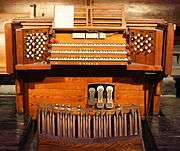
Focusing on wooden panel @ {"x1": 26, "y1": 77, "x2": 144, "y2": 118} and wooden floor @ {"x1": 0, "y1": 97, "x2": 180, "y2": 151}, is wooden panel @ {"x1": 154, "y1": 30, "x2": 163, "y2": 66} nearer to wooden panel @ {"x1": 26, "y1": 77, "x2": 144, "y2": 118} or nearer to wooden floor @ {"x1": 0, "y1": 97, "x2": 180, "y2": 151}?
wooden panel @ {"x1": 26, "y1": 77, "x2": 144, "y2": 118}

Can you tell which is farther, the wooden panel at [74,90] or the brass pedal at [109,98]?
the wooden panel at [74,90]

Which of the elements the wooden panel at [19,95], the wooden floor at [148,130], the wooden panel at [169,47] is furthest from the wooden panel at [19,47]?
the wooden panel at [169,47]

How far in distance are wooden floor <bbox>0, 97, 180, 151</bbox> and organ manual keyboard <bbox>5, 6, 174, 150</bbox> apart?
16 centimetres

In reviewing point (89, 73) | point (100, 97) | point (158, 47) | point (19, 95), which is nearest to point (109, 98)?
point (100, 97)

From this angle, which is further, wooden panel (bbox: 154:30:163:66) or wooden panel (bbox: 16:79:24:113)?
wooden panel (bbox: 16:79:24:113)

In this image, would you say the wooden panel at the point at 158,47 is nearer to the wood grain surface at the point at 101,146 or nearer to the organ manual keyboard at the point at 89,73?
the organ manual keyboard at the point at 89,73

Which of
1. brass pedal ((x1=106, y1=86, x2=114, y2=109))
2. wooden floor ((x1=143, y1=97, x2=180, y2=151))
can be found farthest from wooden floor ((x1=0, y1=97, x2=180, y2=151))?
brass pedal ((x1=106, y1=86, x2=114, y2=109))

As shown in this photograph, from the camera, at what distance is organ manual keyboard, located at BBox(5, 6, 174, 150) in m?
4.22

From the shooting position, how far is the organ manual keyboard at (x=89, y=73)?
166 inches

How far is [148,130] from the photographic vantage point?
4.36 m

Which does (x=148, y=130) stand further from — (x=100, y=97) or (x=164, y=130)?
(x=100, y=97)

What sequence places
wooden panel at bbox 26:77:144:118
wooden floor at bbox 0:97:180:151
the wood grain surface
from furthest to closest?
wooden panel at bbox 26:77:144:118
the wood grain surface
wooden floor at bbox 0:97:180:151

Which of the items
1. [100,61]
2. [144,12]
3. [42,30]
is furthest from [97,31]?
[144,12]

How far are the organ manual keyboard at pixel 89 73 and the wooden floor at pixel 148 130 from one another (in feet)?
0.53
